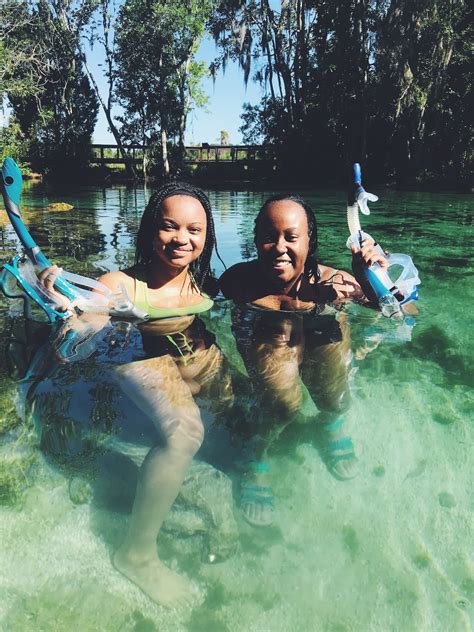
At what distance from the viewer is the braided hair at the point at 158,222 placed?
131 inches

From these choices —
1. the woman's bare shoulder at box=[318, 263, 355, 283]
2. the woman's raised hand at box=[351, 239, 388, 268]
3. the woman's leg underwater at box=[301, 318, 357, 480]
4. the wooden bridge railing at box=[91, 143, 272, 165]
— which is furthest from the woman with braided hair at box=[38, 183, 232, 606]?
the wooden bridge railing at box=[91, 143, 272, 165]

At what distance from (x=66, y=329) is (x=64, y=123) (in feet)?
111

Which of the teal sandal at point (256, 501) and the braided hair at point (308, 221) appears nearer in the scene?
the teal sandal at point (256, 501)

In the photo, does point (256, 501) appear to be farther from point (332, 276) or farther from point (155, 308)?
point (332, 276)

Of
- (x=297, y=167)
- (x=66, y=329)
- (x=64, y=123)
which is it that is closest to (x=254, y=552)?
(x=66, y=329)

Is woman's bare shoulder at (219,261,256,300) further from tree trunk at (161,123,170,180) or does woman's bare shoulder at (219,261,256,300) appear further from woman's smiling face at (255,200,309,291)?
tree trunk at (161,123,170,180)

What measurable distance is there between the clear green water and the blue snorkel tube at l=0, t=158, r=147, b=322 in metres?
0.58

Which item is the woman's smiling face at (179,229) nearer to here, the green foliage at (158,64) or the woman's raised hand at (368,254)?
the woman's raised hand at (368,254)

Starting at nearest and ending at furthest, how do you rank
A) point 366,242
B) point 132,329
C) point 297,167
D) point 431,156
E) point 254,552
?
point 254,552
point 366,242
point 132,329
point 431,156
point 297,167

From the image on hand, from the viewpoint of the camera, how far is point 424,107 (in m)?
22.2

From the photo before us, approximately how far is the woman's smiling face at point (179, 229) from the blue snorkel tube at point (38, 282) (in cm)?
41

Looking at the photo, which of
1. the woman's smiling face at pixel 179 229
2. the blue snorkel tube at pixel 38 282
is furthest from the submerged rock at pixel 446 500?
the blue snorkel tube at pixel 38 282

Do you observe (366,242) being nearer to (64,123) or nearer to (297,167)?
(297,167)

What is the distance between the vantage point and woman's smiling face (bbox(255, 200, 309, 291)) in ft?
10.7
